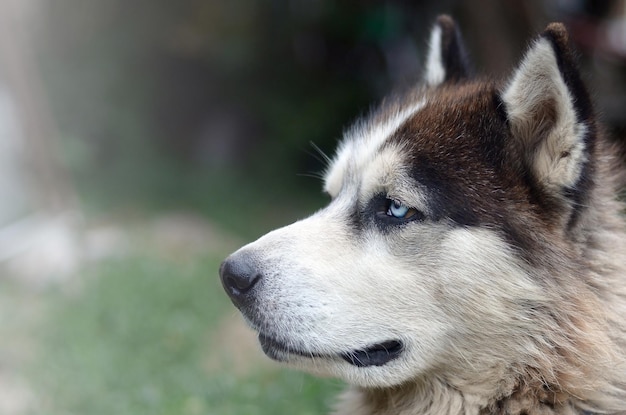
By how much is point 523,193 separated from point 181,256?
22.3 feet

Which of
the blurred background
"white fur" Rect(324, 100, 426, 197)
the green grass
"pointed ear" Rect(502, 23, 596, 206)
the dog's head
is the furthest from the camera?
the blurred background

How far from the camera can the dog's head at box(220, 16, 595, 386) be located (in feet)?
9.35

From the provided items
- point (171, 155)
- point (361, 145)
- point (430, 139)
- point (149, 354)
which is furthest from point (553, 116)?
point (171, 155)

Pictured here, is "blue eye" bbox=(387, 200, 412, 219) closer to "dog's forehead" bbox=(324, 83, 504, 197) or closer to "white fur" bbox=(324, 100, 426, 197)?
"dog's forehead" bbox=(324, 83, 504, 197)

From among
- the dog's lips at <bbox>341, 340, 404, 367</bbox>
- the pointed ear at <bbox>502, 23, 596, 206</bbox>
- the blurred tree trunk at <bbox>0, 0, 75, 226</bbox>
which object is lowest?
the dog's lips at <bbox>341, 340, 404, 367</bbox>

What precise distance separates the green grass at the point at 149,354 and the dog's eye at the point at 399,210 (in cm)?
162

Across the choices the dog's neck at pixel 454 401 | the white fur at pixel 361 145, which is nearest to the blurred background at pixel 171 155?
the dog's neck at pixel 454 401

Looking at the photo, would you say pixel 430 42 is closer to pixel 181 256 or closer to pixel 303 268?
pixel 303 268

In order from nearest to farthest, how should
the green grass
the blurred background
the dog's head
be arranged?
the dog's head < the green grass < the blurred background

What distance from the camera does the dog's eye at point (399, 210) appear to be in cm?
303

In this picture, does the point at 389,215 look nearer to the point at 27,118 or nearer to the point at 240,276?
the point at 240,276

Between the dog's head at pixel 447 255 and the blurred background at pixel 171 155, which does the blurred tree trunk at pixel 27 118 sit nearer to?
the blurred background at pixel 171 155

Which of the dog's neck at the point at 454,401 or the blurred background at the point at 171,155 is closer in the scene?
the dog's neck at the point at 454,401

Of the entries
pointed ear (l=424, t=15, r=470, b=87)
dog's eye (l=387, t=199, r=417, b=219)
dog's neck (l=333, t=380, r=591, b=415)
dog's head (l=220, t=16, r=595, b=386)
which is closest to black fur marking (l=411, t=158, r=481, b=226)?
dog's head (l=220, t=16, r=595, b=386)
